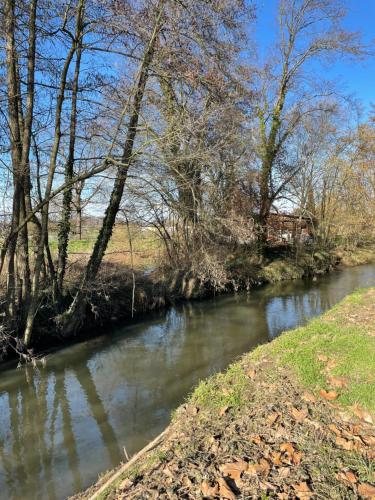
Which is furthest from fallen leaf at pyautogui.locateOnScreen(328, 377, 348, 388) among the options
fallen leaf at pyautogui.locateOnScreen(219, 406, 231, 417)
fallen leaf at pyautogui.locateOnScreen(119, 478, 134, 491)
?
fallen leaf at pyautogui.locateOnScreen(119, 478, 134, 491)

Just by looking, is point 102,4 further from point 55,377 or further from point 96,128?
point 55,377

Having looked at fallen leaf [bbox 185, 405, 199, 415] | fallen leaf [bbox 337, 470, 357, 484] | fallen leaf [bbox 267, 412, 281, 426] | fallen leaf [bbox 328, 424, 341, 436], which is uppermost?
fallen leaf [bbox 267, 412, 281, 426]

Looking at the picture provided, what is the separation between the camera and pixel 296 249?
23156 millimetres

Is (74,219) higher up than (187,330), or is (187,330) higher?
(74,219)

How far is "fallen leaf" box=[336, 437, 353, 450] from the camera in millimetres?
3912

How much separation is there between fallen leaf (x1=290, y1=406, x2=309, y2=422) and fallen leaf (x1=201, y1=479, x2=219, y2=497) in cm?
139

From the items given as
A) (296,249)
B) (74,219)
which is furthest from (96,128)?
(296,249)

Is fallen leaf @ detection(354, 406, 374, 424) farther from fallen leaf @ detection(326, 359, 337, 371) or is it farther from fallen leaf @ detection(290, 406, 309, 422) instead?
fallen leaf @ detection(326, 359, 337, 371)

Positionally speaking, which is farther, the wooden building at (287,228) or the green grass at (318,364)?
the wooden building at (287,228)

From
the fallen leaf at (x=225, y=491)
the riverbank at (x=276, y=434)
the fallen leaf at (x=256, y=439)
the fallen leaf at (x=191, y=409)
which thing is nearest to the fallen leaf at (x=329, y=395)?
the riverbank at (x=276, y=434)

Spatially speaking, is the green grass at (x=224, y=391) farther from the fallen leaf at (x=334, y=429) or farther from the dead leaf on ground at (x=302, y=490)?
the dead leaf on ground at (x=302, y=490)

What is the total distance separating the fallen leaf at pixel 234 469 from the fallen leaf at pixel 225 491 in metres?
0.13

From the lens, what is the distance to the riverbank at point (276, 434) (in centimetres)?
346

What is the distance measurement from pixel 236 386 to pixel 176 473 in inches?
75.2
